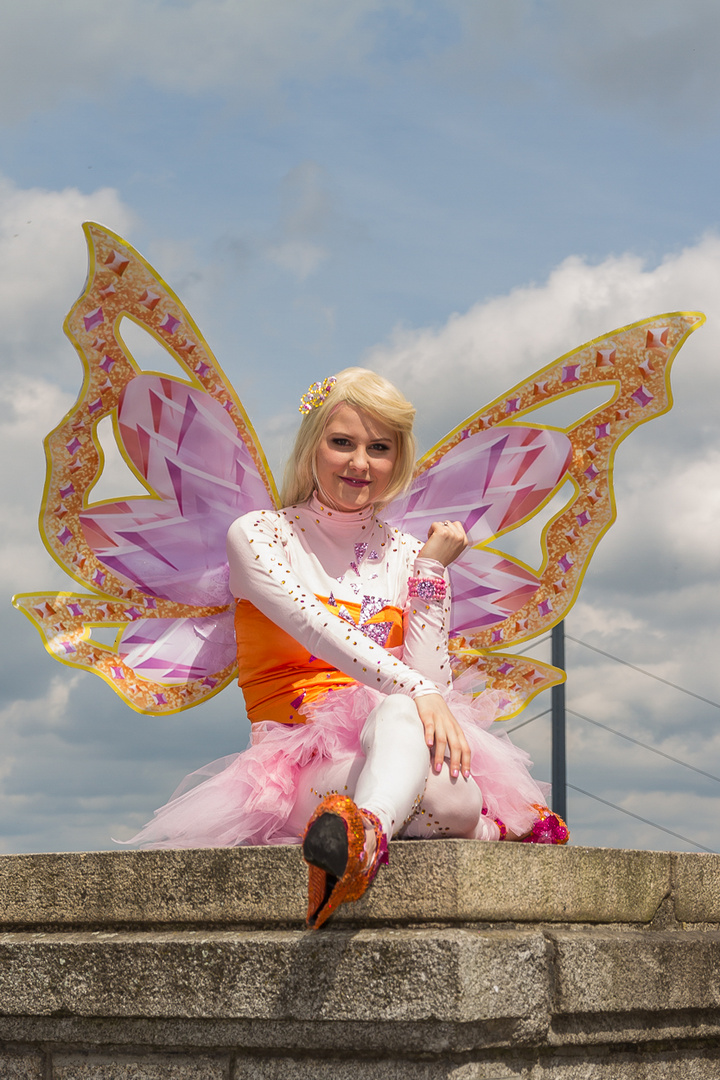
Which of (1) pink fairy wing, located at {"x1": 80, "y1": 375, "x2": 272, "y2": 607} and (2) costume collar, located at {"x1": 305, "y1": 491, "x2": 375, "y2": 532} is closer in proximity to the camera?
(2) costume collar, located at {"x1": 305, "y1": 491, "x2": 375, "y2": 532}

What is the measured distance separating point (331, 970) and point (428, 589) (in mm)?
1482

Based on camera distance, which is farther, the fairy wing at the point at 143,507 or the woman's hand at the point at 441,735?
the fairy wing at the point at 143,507

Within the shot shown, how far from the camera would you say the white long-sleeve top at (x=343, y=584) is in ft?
12.4

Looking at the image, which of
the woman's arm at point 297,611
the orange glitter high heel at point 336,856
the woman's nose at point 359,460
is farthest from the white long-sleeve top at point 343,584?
the orange glitter high heel at point 336,856

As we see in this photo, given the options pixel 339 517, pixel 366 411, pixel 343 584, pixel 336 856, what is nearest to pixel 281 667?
pixel 343 584

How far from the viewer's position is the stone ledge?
318cm

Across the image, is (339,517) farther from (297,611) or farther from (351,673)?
(351,673)

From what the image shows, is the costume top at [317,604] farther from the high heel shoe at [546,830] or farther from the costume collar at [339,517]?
the high heel shoe at [546,830]

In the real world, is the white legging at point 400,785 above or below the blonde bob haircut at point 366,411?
below

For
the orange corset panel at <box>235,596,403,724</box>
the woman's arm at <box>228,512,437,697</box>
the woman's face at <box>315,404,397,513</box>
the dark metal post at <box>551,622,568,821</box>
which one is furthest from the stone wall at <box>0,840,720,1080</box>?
the dark metal post at <box>551,622,568,821</box>

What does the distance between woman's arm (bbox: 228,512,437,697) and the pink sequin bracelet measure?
0.29m

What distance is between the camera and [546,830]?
4.14 meters

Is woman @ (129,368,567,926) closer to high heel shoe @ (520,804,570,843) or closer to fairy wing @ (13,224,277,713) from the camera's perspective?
high heel shoe @ (520,804,570,843)

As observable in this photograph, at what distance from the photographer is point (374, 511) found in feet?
15.2
